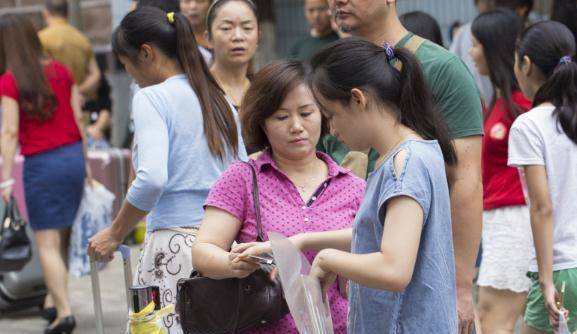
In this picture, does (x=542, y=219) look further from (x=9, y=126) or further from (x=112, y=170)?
(x=112, y=170)

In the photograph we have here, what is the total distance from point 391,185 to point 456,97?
0.97m

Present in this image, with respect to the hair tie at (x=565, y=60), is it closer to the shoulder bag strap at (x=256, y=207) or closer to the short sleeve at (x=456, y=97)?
the short sleeve at (x=456, y=97)

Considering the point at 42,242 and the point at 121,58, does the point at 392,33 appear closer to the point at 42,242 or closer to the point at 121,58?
the point at 121,58

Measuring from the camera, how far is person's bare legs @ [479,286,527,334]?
5340 millimetres

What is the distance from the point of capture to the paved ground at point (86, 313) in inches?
294

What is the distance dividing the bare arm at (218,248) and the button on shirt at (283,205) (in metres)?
0.03

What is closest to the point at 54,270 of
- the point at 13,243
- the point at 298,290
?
the point at 13,243

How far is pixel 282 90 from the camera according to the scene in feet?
12.1

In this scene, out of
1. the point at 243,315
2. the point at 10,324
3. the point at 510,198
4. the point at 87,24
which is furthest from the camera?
the point at 87,24

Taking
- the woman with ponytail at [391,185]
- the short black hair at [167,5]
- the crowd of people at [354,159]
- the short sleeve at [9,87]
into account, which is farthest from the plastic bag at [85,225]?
the woman with ponytail at [391,185]

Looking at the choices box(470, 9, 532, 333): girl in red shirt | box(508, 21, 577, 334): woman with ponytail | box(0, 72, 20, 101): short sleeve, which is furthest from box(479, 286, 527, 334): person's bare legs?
box(0, 72, 20, 101): short sleeve

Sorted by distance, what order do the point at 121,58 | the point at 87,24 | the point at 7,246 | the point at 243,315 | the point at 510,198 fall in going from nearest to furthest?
the point at 243,315 < the point at 121,58 < the point at 510,198 < the point at 7,246 < the point at 87,24

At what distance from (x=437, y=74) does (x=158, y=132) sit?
1.15 m

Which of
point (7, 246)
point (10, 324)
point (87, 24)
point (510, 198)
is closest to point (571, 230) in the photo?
point (510, 198)
